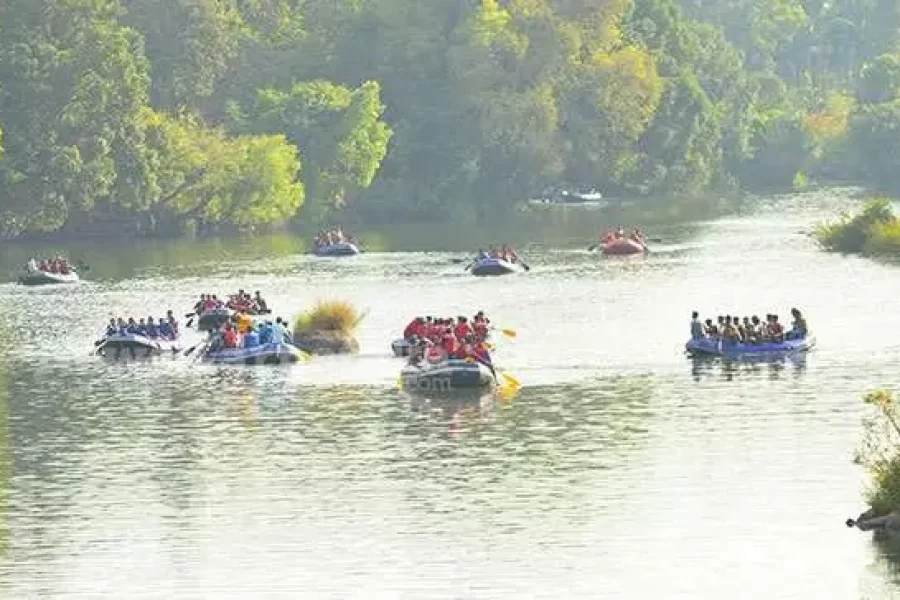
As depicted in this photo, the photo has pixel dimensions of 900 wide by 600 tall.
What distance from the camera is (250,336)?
87.1 metres

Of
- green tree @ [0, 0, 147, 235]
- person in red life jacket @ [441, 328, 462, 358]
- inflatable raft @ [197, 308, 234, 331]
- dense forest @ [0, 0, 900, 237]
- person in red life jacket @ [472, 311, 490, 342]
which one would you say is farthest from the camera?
dense forest @ [0, 0, 900, 237]

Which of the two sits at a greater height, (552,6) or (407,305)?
(552,6)

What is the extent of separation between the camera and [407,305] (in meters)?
108

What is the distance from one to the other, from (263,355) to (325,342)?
3.70 metres

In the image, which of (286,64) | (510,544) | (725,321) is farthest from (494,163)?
(510,544)

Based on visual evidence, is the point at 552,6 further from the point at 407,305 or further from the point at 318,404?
the point at 318,404

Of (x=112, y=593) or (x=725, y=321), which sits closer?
(x=112, y=593)

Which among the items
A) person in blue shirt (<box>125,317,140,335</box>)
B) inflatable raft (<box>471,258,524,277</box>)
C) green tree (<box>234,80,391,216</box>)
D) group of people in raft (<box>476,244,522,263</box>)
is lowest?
person in blue shirt (<box>125,317,140,335</box>)

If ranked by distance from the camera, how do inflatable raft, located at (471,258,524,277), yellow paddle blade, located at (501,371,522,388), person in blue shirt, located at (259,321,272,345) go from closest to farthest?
yellow paddle blade, located at (501,371,522,388), person in blue shirt, located at (259,321,272,345), inflatable raft, located at (471,258,524,277)

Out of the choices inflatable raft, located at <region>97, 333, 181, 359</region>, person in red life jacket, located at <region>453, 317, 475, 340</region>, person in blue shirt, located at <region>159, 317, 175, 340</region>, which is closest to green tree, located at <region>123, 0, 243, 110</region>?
person in blue shirt, located at <region>159, 317, 175, 340</region>

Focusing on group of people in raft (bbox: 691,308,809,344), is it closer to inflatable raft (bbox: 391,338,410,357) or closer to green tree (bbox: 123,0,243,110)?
inflatable raft (bbox: 391,338,410,357)

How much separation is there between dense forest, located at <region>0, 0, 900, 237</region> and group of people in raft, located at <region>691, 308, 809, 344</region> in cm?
7906

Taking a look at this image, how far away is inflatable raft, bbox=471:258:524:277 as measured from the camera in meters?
125

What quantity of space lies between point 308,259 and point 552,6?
45800mm
